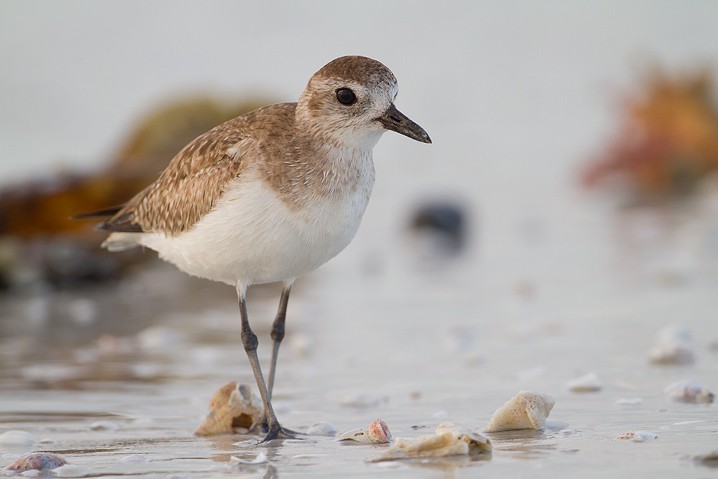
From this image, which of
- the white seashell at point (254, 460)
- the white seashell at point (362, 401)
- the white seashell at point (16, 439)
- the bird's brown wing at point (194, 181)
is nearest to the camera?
the white seashell at point (254, 460)

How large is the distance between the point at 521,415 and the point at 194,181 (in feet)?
6.11

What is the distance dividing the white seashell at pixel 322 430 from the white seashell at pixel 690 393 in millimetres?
1443

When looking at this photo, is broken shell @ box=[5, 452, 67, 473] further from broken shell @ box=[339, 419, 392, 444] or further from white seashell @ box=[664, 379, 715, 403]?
white seashell @ box=[664, 379, 715, 403]

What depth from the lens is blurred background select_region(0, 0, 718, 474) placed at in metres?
7.63

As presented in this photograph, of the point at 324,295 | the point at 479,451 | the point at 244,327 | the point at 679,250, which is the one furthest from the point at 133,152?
the point at 479,451

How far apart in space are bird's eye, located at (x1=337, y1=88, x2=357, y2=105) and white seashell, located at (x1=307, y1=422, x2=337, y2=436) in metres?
1.34

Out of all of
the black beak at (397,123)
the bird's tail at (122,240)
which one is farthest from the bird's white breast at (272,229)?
the bird's tail at (122,240)

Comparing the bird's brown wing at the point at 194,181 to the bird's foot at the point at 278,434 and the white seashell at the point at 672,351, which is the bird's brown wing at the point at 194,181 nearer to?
the bird's foot at the point at 278,434

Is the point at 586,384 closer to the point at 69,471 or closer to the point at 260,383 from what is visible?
the point at 260,383

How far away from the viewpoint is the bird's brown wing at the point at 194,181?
214 inches

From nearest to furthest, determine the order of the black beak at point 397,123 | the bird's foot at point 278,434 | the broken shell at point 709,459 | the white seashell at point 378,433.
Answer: the broken shell at point 709,459 < the white seashell at point 378,433 < the bird's foot at point 278,434 < the black beak at point 397,123

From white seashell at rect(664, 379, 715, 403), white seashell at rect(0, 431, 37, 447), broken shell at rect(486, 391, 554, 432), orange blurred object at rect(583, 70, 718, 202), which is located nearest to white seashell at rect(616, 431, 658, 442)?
broken shell at rect(486, 391, 554, 432)

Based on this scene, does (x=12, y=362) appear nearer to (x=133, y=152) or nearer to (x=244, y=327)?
(x=244, y=327)

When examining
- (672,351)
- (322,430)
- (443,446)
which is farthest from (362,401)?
(672,351)
